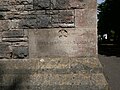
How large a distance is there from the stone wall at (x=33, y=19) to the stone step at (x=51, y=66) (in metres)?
0.19

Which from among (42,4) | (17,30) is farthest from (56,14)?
(17,30)

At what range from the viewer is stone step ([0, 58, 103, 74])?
6.13 m

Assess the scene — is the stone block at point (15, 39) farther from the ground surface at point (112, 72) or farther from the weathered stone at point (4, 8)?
the ground surface at point (112, 72)

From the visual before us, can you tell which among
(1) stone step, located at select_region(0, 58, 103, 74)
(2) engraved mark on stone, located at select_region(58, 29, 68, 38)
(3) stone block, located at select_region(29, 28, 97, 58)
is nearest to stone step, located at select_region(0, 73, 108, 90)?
(1) stone step, located at select_region(0, 58, 103, 74)

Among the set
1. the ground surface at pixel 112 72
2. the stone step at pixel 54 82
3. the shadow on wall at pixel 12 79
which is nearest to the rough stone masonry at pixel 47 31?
the shadow on wall at pixel 12 79

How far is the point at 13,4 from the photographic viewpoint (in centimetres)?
644

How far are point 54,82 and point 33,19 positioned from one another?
1.40 metres

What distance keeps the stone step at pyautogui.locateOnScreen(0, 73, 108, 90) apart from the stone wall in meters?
0.58

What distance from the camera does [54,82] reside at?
19.4ft

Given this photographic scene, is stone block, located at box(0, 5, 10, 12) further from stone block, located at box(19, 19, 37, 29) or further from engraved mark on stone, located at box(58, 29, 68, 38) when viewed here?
engraved mark on stone, located at box(58, 29, 68, 38)

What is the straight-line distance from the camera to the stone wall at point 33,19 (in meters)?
6.42

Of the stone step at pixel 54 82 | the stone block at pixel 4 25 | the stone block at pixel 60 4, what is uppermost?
the stone block at pixel 60 4

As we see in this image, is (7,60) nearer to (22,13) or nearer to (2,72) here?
(2,72)

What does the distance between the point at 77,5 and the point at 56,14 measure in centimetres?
47
